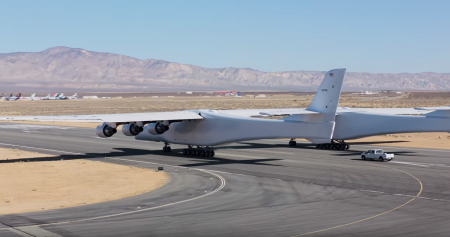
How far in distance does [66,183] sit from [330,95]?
17.7 m

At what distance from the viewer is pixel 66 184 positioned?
31.1 meters

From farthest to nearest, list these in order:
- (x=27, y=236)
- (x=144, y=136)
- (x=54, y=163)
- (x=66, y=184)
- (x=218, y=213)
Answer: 1. (x=144, y=136)
2. (x=54, y=163)
3. (x=66, y=184)
4. (x=218, y=213)
5. (x=27, y=236)

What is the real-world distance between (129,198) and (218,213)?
571 centimetres

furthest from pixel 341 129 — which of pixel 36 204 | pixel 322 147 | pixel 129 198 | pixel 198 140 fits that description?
pixel 36 204

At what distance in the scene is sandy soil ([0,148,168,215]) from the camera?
2591cm

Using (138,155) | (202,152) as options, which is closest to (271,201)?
(202,152)

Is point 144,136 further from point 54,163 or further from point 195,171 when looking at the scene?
point 195,171

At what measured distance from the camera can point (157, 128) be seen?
44781 millimetres

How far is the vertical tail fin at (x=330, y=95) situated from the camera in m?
37.6

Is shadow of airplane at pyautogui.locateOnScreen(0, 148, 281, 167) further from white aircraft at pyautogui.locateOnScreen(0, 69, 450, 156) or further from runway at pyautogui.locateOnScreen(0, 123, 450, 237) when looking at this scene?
white aircraft at pyautogui.locateOnScreen(0, 69, 450, 156)

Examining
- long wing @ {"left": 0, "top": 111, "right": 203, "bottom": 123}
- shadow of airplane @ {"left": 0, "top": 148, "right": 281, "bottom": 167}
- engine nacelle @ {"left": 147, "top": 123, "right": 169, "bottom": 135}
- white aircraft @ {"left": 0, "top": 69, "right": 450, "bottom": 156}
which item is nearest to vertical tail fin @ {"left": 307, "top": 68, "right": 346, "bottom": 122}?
white aircraft @ {"left": 0, "top": 69, "right": 450, "bottom": 156}

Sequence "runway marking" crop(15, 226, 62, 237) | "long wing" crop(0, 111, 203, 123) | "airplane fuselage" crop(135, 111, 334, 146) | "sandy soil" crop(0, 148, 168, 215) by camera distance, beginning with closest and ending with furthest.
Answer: "runway marking" crop(15, 226, 62, 237) → "sandy soil" crop(0, 148, 168, 215) → "airplane fuselage" crop(135, 111, 334, 146) → "long wing" crop(0, 111, 203, 123)

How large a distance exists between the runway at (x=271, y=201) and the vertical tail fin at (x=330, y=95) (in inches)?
143

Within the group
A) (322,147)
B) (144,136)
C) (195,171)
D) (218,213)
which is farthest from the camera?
(322,147)
